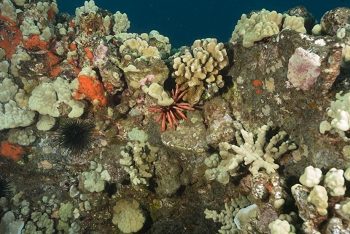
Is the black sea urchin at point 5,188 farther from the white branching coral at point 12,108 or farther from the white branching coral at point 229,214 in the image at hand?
the white branching coral at point 229,214

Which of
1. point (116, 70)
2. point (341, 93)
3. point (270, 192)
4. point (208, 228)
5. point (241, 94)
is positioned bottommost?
point (208, 228)

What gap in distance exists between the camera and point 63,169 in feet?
20.5

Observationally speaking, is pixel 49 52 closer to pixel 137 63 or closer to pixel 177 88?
pixel 137 63

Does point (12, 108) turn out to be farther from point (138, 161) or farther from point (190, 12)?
point (190, 12)

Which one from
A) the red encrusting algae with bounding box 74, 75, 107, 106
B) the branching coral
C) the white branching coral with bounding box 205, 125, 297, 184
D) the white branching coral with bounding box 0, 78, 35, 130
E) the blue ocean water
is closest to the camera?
the white branching coral with bounding box 205, 125, 297, 184

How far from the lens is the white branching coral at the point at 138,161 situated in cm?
499

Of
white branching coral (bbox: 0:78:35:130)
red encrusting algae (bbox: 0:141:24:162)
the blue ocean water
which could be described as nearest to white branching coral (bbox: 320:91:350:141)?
white branching coral (bbox: 0:78:35:130)

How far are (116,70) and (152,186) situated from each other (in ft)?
8.10

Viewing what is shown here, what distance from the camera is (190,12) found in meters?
84.8

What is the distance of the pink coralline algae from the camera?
3406 mm

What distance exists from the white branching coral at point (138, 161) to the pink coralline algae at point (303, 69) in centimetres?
284

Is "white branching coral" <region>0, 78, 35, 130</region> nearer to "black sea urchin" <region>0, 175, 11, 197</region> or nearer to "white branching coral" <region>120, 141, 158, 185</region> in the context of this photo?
"black sea urchin" <region>0, 175, 11, 197</region>

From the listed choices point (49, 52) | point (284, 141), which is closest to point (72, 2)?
point (49, 52)

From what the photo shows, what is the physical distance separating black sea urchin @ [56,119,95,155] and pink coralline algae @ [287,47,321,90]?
4.06 metres
